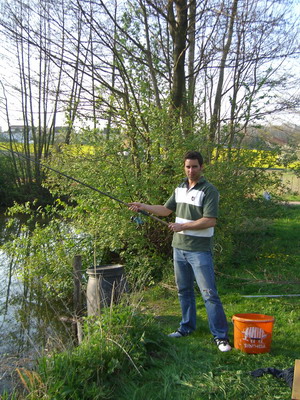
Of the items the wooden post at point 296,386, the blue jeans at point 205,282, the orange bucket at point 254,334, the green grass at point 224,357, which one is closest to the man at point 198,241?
the blue jeans at point 205,282

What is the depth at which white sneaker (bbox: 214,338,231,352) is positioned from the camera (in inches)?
165

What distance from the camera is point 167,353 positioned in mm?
4180

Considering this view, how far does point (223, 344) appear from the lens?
168 inches

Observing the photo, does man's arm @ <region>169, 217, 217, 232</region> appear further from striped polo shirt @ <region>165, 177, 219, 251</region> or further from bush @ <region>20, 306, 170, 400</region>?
bush @ <region>20, 306, 170, 400</region>

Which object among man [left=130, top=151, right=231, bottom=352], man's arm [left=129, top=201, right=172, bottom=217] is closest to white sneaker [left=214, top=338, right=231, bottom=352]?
man [left=130, top=151, right=231, bottom=352]

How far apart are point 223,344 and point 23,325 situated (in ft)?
10.4

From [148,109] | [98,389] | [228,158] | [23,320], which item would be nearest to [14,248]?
[23,320]

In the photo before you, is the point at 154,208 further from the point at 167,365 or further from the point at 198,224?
the point at 167,365

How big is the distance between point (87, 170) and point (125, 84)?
1994 millimetres

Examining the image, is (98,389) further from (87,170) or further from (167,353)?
(87,170)

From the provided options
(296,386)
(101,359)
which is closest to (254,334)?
(101,359)

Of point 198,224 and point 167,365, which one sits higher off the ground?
point 198,224

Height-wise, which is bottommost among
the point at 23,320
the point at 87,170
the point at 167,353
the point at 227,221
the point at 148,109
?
the point at 23,320

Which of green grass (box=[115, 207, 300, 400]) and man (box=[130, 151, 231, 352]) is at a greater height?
man (box=[130, 151, 231, 352])
